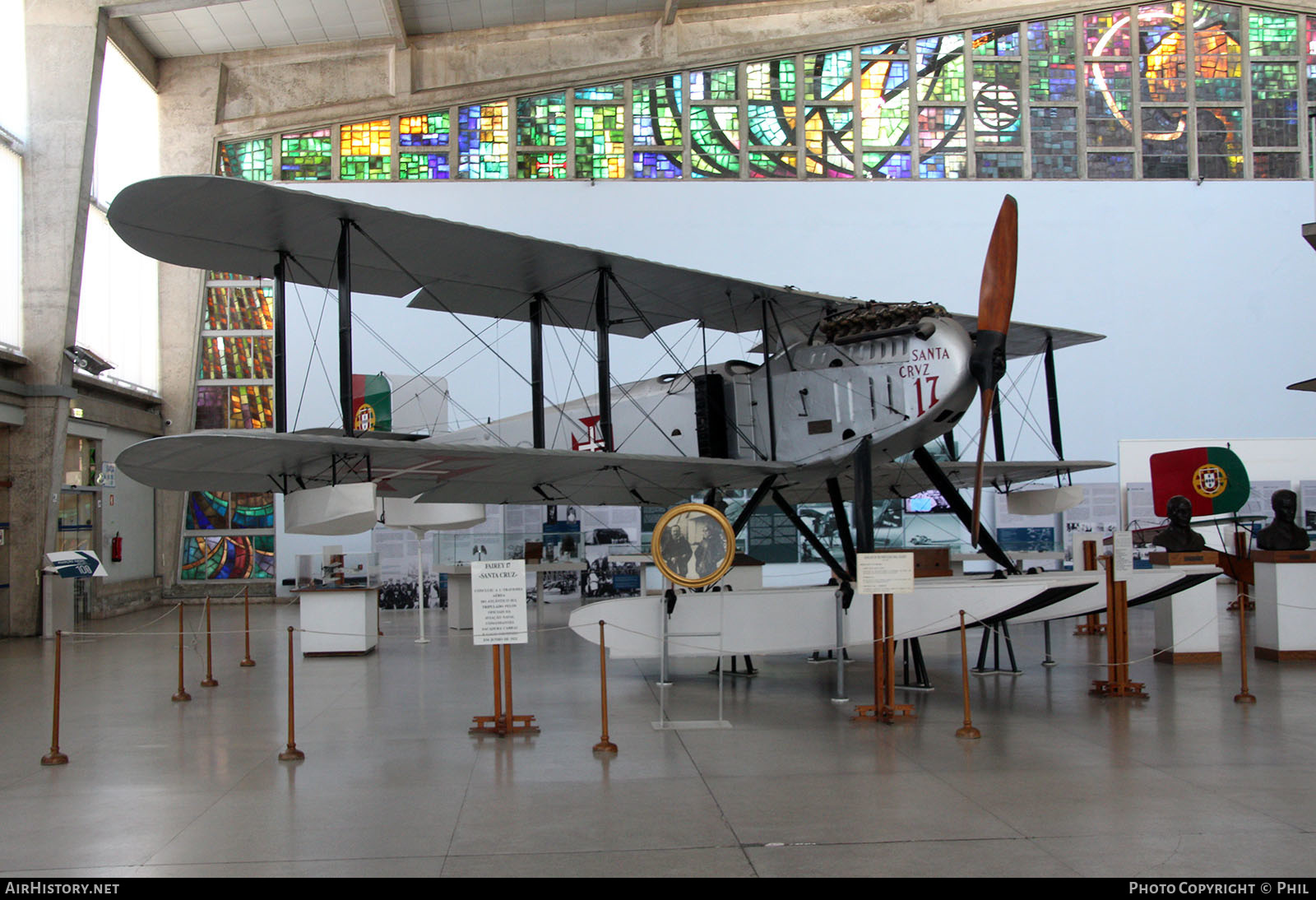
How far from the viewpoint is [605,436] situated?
8.30m

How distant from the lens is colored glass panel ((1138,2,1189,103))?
18.1 m

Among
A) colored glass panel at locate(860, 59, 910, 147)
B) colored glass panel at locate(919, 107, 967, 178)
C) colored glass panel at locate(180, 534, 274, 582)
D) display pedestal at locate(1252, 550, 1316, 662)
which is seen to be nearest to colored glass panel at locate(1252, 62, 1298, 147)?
colored glass panel at locate(919, 107, 967, 178)

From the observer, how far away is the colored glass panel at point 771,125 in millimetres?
17875

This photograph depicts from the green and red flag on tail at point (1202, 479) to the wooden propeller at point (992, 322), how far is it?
19.8 feet

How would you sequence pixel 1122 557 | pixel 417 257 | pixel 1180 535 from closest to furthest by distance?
pixel 1122 557, pixel 417 257, pixel 1180 535

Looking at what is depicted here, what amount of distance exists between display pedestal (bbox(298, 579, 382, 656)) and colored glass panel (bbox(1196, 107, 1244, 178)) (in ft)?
53.0

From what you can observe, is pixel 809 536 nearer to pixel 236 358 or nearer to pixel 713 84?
pixel 713 84

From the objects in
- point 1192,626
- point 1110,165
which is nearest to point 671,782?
point 1192,626

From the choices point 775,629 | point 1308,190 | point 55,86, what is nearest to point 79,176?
point 55,86

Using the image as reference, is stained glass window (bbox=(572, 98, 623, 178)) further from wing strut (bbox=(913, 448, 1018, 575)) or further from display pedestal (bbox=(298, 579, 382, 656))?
A: wing strut (bbox=(913, 448, 1018, 575))

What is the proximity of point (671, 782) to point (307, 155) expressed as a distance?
52.6ft

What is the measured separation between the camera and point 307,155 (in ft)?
58.8

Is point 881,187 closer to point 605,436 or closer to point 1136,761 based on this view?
point 605,436
